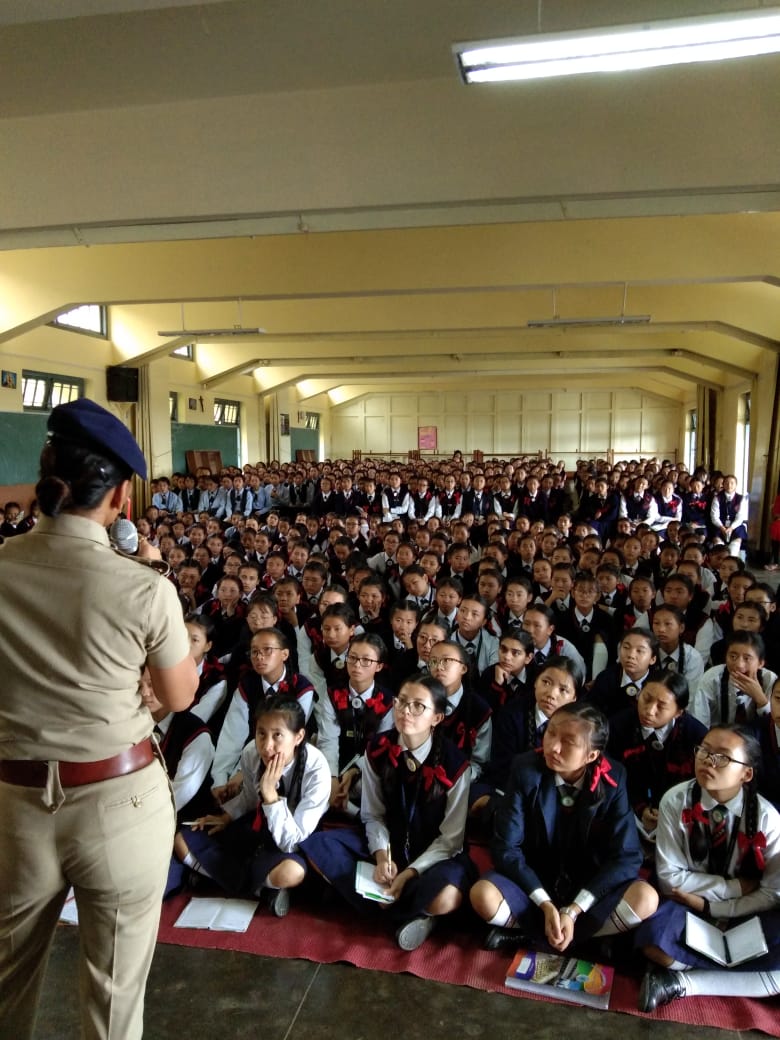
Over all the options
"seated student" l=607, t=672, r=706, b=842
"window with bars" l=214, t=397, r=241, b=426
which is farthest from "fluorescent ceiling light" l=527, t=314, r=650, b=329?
"window with bars" l=214, t=397, r=241, b=426

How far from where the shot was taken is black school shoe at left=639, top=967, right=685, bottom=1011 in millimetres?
2061

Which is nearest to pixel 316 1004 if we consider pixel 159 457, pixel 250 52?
pixel 250 52

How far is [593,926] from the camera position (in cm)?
225

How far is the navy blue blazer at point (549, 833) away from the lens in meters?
2.35

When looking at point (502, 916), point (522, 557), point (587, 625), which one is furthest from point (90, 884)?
point (522, 557)

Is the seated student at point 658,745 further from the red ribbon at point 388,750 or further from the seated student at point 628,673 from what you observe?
the red ribbon at point 388,750

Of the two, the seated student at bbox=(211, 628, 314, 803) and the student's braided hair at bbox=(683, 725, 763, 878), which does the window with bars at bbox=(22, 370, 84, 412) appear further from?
the student's braided hair at bbox=(683, 725, 763, 878)

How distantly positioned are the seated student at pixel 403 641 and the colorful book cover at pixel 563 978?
5.98 ft

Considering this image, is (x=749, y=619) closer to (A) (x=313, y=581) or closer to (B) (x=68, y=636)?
(A) (x=313, y=581)

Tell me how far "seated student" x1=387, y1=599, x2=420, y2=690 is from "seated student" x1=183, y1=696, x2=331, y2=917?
Result: 4.29 feet

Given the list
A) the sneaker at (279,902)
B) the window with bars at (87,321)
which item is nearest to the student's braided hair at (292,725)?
the sneaker at (279,902)

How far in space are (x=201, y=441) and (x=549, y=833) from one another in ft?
42.8

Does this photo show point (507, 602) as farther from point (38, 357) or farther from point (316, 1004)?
point (38, 357)

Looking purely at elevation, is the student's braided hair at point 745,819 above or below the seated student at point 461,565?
below
